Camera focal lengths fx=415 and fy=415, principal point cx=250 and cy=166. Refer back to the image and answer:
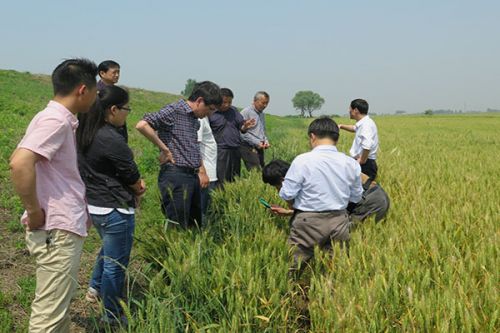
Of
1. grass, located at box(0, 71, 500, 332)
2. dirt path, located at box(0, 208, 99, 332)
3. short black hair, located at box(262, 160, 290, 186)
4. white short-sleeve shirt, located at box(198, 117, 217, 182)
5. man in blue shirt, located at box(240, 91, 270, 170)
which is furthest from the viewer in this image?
man in blue shirt, located at box(240, 91, 270, 170)

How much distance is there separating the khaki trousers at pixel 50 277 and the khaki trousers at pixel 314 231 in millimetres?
1640

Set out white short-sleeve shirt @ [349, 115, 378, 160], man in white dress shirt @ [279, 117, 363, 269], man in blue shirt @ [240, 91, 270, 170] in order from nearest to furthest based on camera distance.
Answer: man in white dress shirt @ [279, 117, 363, 269], white short-sleeve shirt @ [349, 115, 378, 160], man in blue shirt @ [240, 91, 270, 170]

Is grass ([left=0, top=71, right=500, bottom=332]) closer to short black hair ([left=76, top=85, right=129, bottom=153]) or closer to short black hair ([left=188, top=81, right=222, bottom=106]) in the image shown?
short black hair ([left=76, top=85, right=129, bottom=153])

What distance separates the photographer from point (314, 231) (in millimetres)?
3182

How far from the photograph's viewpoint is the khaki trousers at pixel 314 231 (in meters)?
3.18

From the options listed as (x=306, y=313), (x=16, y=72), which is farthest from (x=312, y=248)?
(x=16, y=72)

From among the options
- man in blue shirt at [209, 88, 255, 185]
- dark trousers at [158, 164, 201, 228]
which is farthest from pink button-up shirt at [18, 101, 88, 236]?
man in blue shirt at [209, 88, 255, 185]

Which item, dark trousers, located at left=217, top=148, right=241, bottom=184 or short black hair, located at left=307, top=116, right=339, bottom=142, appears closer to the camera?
short black hair, located at left=307, top=116, right=339, bottom=142

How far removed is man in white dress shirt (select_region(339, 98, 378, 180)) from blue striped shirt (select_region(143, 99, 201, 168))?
2652mm

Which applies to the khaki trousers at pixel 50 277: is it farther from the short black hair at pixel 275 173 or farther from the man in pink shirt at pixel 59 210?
the short black hair at pixel 275 173

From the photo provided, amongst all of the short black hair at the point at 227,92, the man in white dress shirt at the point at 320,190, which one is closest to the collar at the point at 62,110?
the man in white dress shirt at the point at 320,190

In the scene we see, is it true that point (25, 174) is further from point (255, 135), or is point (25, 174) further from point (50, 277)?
point (255, 135)

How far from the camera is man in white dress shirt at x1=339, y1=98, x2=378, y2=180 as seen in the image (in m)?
5.39

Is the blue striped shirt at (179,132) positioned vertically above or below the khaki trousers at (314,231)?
above
